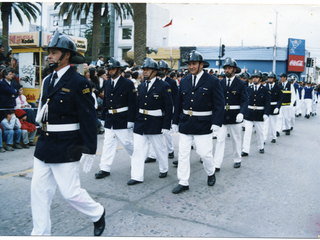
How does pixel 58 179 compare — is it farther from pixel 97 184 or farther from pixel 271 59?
pixel 271 59

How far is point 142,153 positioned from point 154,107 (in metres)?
0.87

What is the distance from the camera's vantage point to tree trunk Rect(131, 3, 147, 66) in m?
14.9

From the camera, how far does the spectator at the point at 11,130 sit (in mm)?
7934

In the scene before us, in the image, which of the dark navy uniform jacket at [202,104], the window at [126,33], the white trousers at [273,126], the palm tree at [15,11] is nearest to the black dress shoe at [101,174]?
the dark navy uniform jacket at [202,104]

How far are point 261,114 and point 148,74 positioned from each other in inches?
167

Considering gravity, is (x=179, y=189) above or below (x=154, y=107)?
below

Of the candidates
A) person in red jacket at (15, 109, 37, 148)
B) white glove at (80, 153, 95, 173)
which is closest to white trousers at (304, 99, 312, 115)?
person in red jacket at (15, 109, 37, 148)

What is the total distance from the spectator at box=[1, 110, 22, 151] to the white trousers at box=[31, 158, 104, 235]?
526cm

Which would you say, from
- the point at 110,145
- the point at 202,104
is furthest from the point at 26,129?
the point at 202,104

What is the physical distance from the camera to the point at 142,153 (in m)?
5.60

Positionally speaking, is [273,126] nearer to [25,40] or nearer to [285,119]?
[285,119]

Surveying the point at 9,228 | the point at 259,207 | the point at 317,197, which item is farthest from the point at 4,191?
the point at 317,197

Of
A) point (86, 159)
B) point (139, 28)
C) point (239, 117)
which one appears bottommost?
point (86, 159)

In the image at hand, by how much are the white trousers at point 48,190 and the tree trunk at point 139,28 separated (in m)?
12.7
